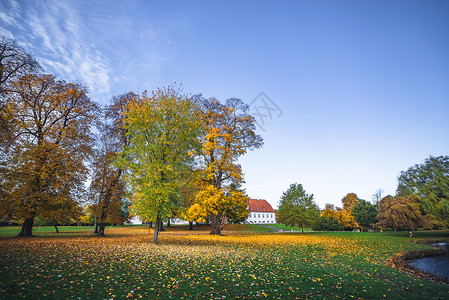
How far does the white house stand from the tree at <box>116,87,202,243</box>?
7852cm

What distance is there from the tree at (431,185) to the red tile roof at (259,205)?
6039 cm

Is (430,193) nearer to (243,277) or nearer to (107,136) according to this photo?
(243,277)

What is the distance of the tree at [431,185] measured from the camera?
28984 millimetres

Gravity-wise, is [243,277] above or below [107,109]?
below

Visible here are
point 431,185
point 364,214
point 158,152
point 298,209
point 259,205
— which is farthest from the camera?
point 259,205

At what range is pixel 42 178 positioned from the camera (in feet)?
64.5

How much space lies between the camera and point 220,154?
28.5 meters

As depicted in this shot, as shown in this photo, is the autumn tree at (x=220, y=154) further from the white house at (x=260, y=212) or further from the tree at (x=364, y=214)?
the white house at (x=260, y=212)

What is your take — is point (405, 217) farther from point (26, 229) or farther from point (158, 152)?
point (26, 229)

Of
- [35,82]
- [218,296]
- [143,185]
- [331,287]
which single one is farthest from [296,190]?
[35,82]

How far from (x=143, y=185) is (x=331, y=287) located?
14412 millimetres

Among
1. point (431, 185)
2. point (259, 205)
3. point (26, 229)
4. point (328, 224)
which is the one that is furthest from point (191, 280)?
point (259, 205)

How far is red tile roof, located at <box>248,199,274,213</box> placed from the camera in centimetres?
9457

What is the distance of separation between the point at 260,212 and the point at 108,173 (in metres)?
78.8
